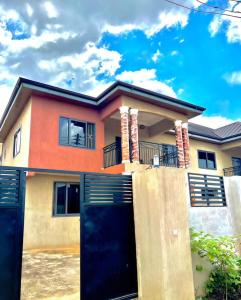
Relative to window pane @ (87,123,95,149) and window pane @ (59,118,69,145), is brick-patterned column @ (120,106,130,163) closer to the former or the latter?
window pane @ (87,123,95,149)

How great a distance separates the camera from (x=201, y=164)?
1588 centimetres

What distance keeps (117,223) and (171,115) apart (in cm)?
774

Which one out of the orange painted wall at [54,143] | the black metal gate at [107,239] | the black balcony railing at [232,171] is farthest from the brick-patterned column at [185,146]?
the black metal gate at [107,239]

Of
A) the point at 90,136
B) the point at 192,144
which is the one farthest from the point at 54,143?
the point at 192,144

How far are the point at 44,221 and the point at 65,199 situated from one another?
1252mm

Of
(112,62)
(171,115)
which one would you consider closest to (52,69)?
(112,62)

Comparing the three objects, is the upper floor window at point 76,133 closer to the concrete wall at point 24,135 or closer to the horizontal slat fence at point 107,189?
the concrete wall at point 24,135

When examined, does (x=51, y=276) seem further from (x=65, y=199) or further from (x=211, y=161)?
(x=211, y=161)

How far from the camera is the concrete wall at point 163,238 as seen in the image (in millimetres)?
4020

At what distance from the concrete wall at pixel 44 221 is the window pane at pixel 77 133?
5.34ft

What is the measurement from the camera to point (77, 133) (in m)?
10.3

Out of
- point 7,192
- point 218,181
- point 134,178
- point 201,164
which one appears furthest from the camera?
point 201,164

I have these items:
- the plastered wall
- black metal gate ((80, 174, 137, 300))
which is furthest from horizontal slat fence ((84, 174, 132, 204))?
the plastered wall

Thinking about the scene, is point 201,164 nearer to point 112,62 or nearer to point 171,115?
point 171,115
